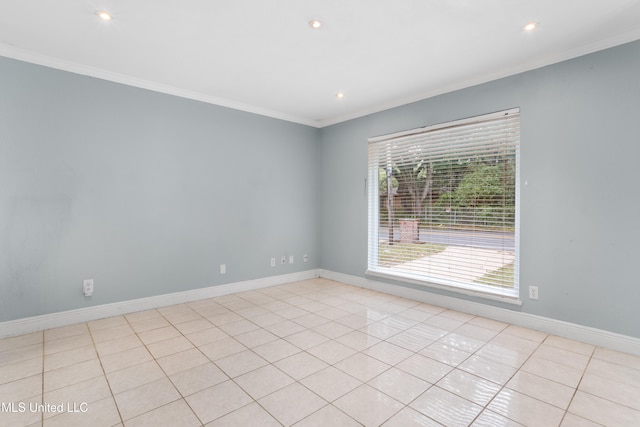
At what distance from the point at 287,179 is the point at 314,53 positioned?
2227 millimetres

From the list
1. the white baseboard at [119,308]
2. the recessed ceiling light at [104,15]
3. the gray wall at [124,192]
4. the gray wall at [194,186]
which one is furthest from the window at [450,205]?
the recessed ceiling light at [104,15]

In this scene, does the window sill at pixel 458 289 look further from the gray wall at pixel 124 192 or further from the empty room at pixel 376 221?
the gray wall at pixel 124 192

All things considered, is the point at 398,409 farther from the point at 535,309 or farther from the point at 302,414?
the point at 535,309

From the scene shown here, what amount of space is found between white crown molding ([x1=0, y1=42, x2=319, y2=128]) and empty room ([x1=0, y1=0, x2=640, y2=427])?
25mm

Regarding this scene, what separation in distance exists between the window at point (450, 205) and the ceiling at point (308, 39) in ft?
2.04

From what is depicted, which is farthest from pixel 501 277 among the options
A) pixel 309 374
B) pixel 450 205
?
pixel 309 374

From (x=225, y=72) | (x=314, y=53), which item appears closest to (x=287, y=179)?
(x=225, y=72)

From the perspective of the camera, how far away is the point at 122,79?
10.6 ft

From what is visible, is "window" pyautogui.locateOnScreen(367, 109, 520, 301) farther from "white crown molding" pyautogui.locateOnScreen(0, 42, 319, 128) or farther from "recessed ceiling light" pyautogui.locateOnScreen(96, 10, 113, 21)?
"recessed ceiling light" pyautogui.locateOnScreen(96, 10, 113, 21)

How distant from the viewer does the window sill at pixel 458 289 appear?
3.05 m

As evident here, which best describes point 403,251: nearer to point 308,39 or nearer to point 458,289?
point 458,289

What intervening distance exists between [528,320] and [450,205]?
140 cm

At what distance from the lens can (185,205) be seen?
3701 millimetres

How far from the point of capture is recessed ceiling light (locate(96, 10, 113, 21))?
2178mm
